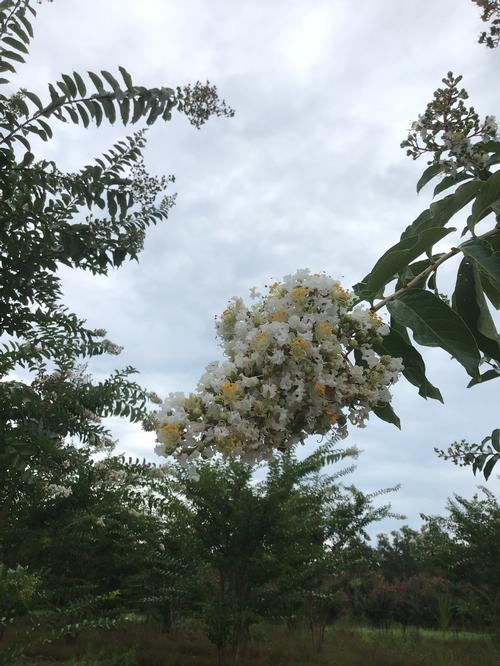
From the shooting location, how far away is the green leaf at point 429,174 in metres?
2.21

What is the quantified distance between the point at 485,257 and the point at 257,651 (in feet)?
27.1

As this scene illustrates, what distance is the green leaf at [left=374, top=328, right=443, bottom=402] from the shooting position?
1.23 meters

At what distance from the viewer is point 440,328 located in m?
1.10

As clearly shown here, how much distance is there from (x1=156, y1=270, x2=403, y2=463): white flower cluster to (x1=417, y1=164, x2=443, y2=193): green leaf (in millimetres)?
1331

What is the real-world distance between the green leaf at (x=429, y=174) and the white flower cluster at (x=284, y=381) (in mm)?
1331

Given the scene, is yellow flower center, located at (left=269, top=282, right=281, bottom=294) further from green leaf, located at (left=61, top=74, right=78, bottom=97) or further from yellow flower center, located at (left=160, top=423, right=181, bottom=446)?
green leaf, located at (left=61, top=74, right=78, bottom=97)

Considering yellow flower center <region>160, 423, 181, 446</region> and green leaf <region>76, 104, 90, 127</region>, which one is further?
green leaf <region>76, 104, 90, 127</region>

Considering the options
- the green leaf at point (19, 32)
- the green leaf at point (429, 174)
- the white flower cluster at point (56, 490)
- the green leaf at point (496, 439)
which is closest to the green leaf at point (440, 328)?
the green leaf at point (429, 174)

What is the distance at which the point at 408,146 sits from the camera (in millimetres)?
2320

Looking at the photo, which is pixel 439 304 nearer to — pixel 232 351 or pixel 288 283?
pixel 288 283

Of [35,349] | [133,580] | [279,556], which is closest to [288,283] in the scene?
[35,349]

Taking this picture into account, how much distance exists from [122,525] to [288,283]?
30.4ft

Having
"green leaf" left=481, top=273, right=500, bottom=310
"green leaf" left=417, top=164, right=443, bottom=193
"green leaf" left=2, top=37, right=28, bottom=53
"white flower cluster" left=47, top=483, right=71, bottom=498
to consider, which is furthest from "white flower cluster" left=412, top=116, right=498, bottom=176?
"white flower cluster" left=47, top=483, right=71, bottom=498

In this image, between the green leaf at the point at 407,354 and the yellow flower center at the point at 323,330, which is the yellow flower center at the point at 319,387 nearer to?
the yellow flower center at the point at 323,330
